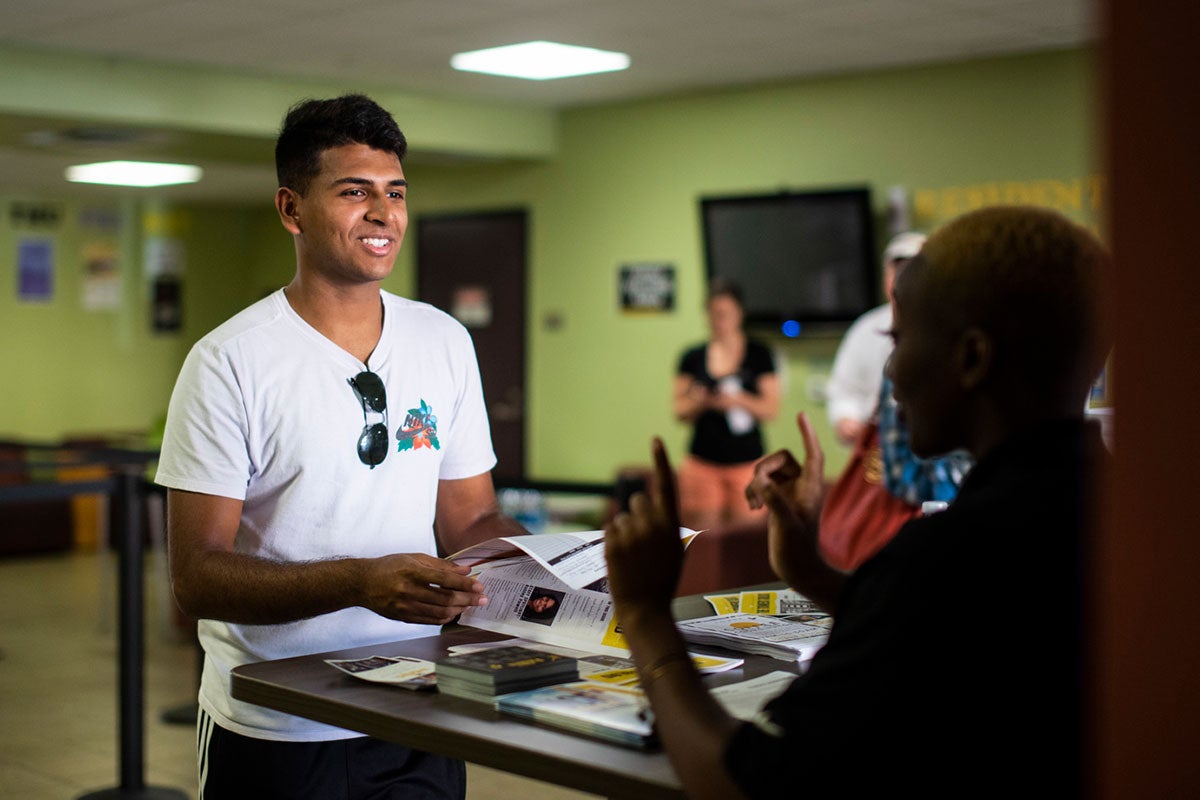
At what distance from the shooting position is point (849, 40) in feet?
22.0

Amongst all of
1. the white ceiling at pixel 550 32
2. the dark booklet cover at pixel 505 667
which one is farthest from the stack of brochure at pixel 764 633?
the white ceiling at pixel 550 32

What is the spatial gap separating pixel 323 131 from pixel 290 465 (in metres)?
0.52

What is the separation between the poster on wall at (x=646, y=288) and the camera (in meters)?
8.48

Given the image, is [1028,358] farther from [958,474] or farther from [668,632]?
[958,474]

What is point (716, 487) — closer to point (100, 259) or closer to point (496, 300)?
point (496, 300)

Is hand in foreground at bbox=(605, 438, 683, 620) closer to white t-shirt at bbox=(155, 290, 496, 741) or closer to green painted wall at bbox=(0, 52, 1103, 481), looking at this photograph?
white t-shirt at bbox=(155, 290, 496, 741)

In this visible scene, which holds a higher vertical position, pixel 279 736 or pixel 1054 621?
pixel 1054 621

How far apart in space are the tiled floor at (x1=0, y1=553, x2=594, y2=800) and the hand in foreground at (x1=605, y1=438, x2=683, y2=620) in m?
3.05

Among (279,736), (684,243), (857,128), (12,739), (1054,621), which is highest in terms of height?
(857,128)

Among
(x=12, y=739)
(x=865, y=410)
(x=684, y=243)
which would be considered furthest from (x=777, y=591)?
(x=684, y=243)

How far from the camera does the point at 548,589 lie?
2076 millimetres

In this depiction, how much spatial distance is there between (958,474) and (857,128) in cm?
473

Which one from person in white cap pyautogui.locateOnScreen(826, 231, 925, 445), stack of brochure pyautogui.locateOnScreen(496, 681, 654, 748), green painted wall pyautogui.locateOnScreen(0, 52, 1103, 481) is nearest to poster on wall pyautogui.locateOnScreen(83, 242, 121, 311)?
green painted wall pyautogui.locateOnScreen(0, 52, 1103, 481)

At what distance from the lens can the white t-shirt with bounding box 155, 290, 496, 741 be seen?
204 cm
